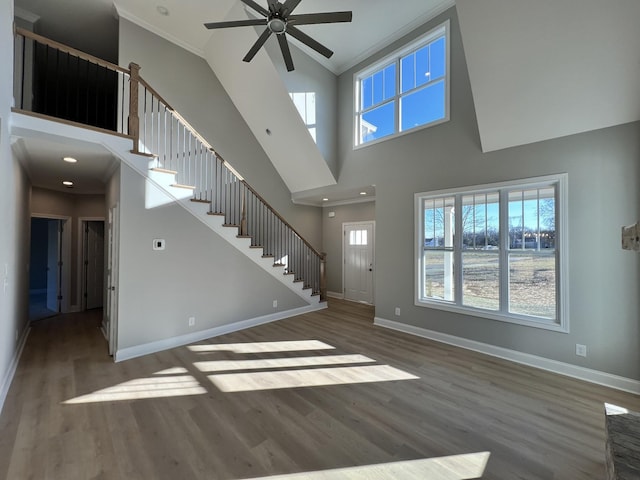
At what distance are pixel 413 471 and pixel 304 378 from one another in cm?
148

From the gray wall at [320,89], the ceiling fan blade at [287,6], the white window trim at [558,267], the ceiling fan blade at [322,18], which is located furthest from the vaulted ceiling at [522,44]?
the ceiling fan blade at [287,6]

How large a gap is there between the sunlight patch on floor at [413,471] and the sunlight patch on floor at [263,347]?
6.92ft

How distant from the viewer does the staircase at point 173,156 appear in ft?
12.0

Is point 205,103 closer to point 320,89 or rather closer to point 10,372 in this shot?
point 320,89

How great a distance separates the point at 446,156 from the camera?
4.20 meters

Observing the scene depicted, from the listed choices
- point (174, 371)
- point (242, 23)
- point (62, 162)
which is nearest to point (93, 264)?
point (62, 162)

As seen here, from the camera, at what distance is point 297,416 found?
2438 millimetres

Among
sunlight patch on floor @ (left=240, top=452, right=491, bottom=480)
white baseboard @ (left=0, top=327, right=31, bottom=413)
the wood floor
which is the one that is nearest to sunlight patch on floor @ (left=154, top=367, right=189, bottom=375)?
the wood floor

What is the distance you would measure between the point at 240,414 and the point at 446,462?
1689 millimetres

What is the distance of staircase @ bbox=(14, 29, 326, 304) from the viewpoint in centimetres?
367

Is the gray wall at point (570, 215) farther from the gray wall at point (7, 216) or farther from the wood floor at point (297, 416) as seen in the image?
the gray wall at point (7, 216)

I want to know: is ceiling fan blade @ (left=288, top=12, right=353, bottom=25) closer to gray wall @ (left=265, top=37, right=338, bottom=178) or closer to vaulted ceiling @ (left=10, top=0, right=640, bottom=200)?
vaulted ceiling @ (left=10, top=0, right=640, bottom=200)

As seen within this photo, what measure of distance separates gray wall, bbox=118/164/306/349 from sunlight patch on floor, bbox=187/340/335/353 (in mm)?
487

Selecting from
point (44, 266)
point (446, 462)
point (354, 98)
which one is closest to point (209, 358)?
point (446, 462)
